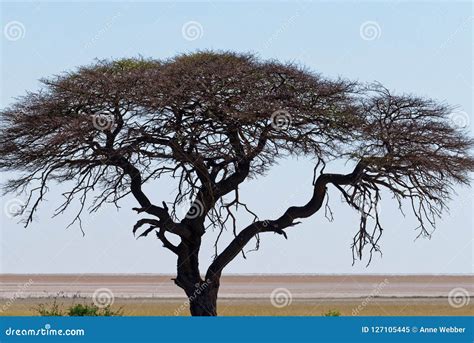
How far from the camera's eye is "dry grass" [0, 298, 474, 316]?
35906 mm

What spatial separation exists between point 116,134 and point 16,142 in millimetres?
2763

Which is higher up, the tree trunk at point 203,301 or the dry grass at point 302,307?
the tree trunk at point 203,301

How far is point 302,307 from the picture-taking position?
40781mm

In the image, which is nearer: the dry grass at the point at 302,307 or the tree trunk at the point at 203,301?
the tree trunk at the point at 203,301

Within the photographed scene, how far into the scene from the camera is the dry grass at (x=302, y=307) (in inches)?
1414

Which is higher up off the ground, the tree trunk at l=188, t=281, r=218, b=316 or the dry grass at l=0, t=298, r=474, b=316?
the tree trunk at l=188, t=281, r=218, b=316

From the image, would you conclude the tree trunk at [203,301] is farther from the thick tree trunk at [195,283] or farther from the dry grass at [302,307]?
the dry grass at [302,307]

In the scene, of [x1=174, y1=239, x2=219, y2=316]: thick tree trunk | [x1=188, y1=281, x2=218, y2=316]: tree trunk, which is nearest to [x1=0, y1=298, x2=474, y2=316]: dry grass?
[x1=174, y1=239, x2=219, y2=316]: thick tree trunk

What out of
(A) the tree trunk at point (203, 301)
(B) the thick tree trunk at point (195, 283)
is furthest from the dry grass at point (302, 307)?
(A) the tree trunk at point (203, 301)

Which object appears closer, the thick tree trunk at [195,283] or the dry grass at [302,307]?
the thick tree trunk at [195,283]

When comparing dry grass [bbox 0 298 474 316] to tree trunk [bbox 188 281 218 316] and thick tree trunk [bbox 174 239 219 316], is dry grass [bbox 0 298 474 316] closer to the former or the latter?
thick tree trunk [bbox 174 239 219 316]

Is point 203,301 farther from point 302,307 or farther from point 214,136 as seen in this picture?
point 302,307

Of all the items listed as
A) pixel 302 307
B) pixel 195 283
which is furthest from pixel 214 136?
pixel 302 307

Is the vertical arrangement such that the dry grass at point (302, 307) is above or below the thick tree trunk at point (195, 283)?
below
